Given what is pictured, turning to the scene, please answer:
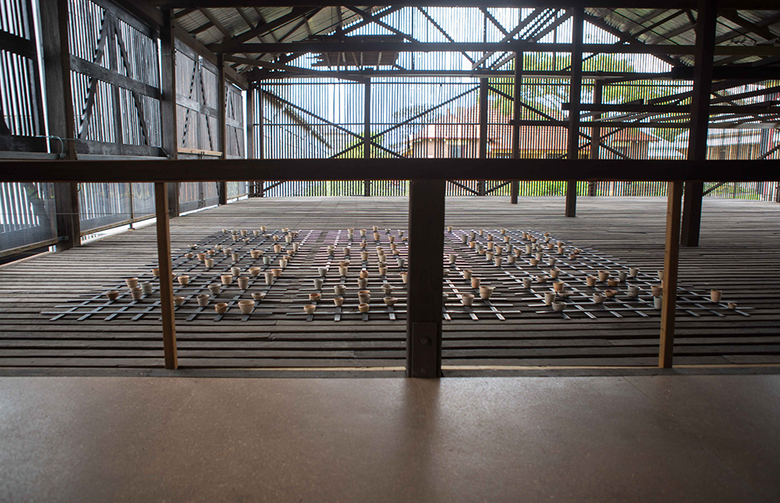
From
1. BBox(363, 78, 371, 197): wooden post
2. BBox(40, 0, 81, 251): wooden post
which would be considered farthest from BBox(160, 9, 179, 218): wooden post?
BBox(363, 78, 371, 197): wooden post

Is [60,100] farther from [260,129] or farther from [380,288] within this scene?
[260,129]

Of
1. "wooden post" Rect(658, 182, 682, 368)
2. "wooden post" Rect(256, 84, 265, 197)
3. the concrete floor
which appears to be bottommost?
the concrete floor

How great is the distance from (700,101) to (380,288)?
18.2 ft

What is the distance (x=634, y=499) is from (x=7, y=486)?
1718mm

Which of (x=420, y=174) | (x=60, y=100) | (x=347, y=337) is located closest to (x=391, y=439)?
(x=420, y=174)

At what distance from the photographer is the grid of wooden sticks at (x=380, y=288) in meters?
3.74

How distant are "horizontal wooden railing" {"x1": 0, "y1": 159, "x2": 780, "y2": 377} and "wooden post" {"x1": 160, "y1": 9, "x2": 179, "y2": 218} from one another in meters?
8.92

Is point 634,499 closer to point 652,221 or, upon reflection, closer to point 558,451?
point 558,451

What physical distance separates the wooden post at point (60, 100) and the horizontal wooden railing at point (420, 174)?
522 centimetres

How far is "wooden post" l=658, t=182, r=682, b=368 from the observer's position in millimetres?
2160

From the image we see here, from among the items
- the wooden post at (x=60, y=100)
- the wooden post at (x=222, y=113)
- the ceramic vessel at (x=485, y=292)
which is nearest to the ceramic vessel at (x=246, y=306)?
the ceramic vessel at (x=485, y=292)

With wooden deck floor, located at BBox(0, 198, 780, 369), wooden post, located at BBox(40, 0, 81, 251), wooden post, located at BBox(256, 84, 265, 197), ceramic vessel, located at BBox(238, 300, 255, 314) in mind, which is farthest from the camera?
wooden post, located at BBox(256, 84, 265, 197)

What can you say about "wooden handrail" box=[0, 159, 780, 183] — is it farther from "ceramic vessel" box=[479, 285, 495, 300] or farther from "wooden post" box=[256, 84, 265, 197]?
"wooden post" box=[256, 84, 265, 197]

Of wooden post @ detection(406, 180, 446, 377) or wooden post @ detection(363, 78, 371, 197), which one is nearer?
wooden post @ detection(406, 180, 446, 377)
